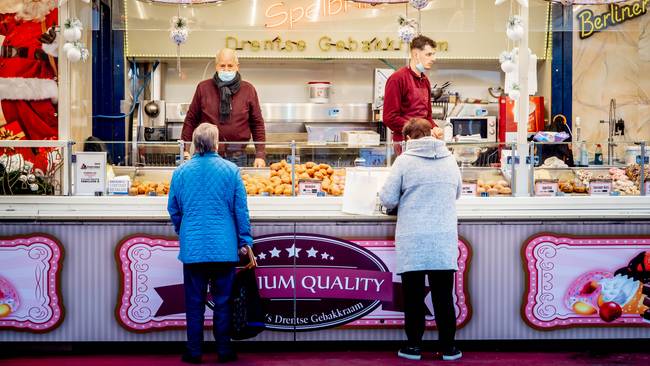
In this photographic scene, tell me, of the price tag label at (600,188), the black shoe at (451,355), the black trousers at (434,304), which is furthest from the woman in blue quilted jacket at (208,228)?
the price tag label at (600,188)

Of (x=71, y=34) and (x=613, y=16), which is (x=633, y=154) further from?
(x=613, y=16)

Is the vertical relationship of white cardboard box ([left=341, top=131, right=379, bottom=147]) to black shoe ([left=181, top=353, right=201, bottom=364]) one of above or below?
Result: above

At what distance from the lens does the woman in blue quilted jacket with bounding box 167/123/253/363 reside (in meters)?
5.55

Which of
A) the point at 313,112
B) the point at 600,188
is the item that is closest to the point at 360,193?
the point at 600,188

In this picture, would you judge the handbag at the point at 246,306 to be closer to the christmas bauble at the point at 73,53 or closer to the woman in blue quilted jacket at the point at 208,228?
the woman in blue quilted jacket at the point at 208,228

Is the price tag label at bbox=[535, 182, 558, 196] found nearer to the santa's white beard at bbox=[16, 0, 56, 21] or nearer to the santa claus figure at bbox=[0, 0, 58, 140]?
the santa claus figure at bbox=[0, 0, 58, 140]

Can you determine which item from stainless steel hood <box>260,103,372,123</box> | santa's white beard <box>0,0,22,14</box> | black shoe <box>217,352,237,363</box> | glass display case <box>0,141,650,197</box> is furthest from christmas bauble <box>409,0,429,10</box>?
santa's white beard <box>0,0,22,14</box>

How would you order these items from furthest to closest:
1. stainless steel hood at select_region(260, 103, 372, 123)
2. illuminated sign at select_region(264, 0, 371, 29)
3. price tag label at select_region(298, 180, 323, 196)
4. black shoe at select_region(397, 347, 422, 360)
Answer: stainless steel hood at select_region(260, 103, 372, 123), illuminated sign at select_region(264, 0, 371, 29), price tag label at select_region(298, 180, 323, 196), black shoe at select_region(397, 347, 422, 360)

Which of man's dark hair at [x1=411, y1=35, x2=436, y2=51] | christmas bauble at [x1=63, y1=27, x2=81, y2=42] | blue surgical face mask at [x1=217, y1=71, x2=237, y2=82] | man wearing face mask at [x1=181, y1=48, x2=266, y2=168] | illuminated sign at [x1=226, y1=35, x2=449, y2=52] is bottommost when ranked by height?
man wearing face mask at [x1=181, y1=48, x2=266, y2=168]

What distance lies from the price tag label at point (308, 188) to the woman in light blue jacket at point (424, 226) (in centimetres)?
56

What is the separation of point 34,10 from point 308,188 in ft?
17.4

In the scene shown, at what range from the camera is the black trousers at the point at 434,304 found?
5.80 metres

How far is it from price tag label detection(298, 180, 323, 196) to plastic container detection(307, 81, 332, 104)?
208 inches

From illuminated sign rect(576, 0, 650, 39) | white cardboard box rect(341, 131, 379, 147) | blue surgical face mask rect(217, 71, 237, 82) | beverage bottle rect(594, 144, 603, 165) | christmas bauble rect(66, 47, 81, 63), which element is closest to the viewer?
white cardboard box rect(341, 131, 379, 147)
